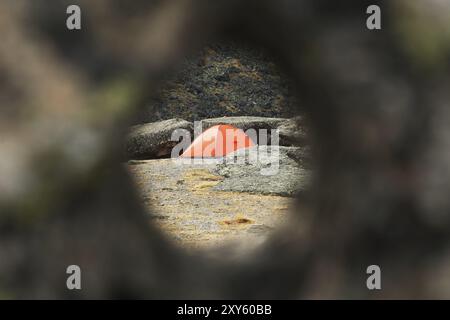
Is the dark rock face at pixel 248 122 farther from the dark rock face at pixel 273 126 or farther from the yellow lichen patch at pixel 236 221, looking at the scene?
the yellow lichen patch at pixel 236 221

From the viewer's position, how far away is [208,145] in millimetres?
6828

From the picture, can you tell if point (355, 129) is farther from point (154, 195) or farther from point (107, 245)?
point (154, 195)

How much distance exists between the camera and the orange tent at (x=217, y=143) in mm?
6777

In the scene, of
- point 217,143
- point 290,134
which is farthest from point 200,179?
point 290,134

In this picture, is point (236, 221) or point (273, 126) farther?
point (273, 126)

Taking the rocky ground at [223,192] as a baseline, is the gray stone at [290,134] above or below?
above

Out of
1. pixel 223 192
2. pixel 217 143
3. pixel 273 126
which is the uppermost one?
pixel 273 126

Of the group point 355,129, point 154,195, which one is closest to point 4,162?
point 355,129

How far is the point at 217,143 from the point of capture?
6.83 m

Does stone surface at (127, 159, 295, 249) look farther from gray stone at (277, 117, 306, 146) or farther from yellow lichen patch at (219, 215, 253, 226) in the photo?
gray stone at (277, 117, 306, 146)

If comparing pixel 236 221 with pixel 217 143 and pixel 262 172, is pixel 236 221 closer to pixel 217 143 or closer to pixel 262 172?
pixel 262 172

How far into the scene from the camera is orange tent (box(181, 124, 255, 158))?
678 cm

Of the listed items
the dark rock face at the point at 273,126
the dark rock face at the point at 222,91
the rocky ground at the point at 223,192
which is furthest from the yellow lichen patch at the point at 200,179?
the dark rock face at the point at 222,91

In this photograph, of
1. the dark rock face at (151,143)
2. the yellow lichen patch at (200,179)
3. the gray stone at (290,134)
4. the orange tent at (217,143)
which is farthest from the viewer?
the dark rock face at (151,143)
